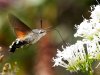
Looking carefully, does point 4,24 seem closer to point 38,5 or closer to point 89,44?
point 38,5

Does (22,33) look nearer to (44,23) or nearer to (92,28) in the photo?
(92,28)

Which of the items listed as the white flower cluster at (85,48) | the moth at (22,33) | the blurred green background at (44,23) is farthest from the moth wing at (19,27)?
the blurred green background at (44,23)

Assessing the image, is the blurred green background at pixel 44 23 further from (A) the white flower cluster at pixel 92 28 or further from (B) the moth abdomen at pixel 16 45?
(A) the white flower cluster at pixel 92 28

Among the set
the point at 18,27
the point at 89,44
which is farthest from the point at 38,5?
the point at 89,44

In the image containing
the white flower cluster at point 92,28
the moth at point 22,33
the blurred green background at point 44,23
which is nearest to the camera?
the white flower cluster at point 92,28

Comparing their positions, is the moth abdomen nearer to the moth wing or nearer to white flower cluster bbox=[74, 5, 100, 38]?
the moth wing

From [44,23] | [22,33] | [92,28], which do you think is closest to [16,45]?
[22,33]
